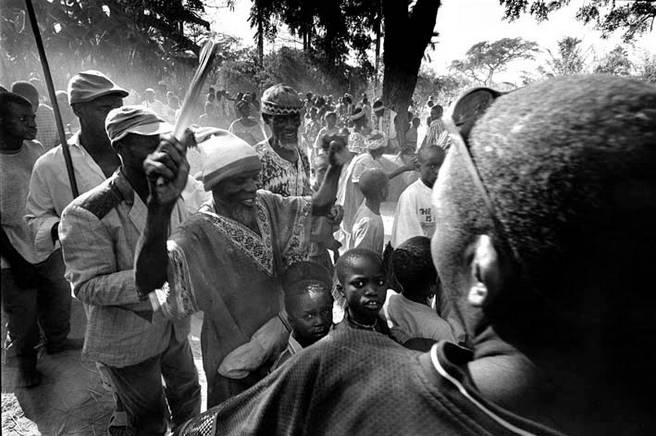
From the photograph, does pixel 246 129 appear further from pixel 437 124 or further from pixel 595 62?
pixel 595 62

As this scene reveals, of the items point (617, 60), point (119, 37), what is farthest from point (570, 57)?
point (119, 37)

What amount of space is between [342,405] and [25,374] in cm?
332

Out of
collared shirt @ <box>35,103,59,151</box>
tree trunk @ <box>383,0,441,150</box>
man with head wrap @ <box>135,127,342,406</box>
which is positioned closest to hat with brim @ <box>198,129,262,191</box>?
man with head wrap @ <box>135,127,342,406</box>

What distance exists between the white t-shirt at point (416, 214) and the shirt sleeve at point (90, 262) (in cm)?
206

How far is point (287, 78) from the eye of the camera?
31.0 meters

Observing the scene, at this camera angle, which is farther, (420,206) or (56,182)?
(420,206)

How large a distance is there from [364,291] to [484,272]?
5.63 feet

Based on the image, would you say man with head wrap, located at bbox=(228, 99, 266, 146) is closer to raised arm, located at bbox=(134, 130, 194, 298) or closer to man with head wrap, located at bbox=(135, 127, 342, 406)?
man with head wrap, located at bbox=(135, 127, 342, 406)

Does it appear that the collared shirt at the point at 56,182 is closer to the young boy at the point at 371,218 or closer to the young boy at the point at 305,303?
the young boy at the point at 305,303

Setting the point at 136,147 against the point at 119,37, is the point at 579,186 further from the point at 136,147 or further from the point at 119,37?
the point at 119,37

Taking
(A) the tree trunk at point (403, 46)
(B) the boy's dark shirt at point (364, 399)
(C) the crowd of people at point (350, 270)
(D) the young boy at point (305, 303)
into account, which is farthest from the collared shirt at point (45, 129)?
(A) the tree trunk at point (403, 46)

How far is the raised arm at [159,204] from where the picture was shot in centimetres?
150

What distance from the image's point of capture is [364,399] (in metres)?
0.82

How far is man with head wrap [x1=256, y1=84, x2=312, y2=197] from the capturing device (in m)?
3.08
